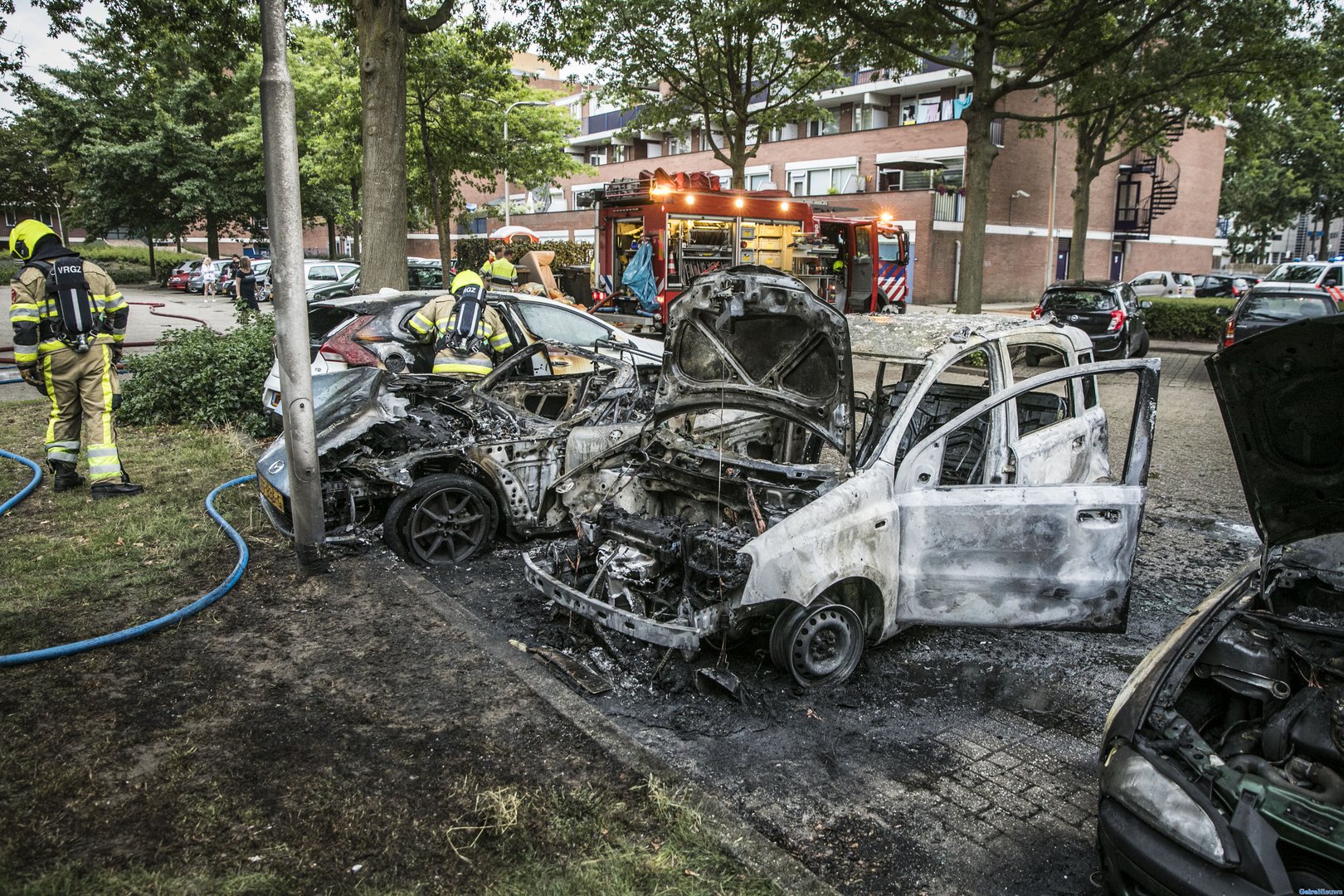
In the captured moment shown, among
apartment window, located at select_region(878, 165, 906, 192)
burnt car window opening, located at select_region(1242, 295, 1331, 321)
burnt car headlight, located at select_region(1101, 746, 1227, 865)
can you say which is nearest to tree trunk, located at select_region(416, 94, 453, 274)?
apartment window, located at select_region(878, 165, 906, 192)

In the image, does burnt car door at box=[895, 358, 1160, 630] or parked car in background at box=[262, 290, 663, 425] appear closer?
burnt car door at box=[895, 358, 1160, 630]

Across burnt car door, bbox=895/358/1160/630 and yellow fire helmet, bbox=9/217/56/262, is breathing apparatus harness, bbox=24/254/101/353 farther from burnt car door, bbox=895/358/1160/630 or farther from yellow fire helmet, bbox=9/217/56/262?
burnt car door, bbox=895/358/1160/630

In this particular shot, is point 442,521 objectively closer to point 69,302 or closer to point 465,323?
point 465,323

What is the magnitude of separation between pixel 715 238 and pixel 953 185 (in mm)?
17716

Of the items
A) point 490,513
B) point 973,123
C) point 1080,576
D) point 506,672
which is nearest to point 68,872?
point 506,672

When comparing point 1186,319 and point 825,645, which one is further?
point 1186,319

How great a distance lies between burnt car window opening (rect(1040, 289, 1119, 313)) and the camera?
15469 millimetres

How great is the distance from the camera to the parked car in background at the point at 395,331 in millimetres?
7996

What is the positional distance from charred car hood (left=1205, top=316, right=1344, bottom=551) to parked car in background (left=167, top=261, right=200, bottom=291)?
37.5 m

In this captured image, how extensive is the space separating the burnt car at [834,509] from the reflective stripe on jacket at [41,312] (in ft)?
15.1

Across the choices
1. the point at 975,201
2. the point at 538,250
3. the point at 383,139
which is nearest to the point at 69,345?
the point at 383,139

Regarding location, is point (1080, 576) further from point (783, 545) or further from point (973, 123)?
point (973, 123)

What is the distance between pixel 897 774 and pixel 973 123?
50.2 ft

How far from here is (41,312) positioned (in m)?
6.86
